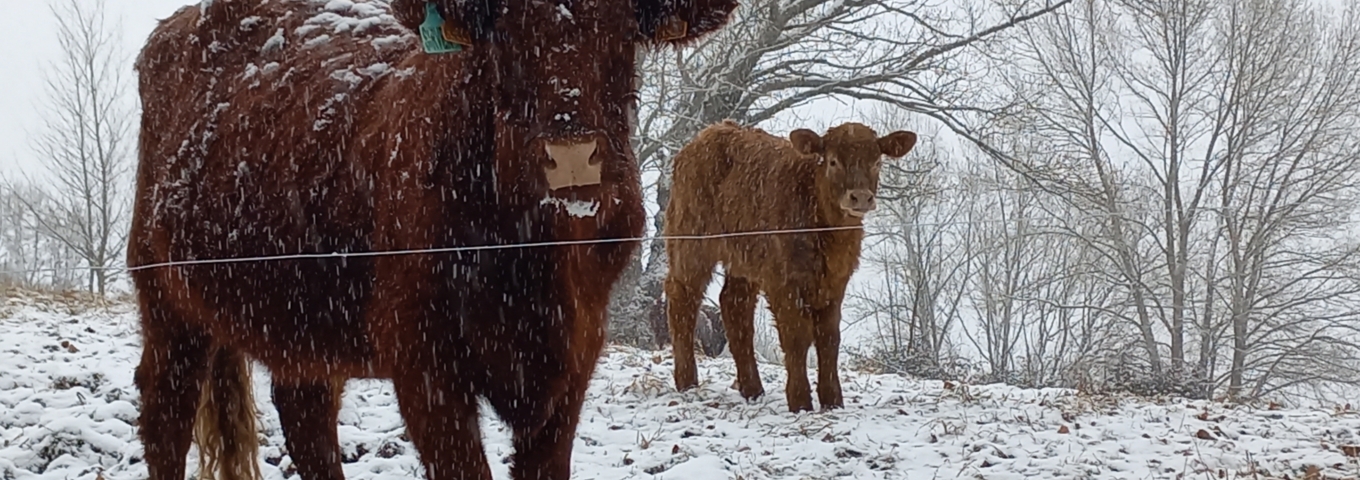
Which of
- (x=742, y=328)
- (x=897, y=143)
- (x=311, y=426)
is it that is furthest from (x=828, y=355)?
(x=311, y=426)

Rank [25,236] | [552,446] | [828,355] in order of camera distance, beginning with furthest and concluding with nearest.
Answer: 1. [25,236]
2. [828,355]
3. [552,446]

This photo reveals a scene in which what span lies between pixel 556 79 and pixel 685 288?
523cm

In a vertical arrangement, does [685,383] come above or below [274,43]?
below

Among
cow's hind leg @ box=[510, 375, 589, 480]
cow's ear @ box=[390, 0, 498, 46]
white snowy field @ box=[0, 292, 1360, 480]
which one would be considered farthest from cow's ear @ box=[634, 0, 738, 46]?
white snowy field @ box=[0, 292, 1360, 480]

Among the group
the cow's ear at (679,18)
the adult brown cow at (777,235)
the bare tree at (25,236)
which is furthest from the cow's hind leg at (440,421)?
the bare tree at (25,236)

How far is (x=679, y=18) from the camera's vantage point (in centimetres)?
285

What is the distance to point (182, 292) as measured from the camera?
140 inches

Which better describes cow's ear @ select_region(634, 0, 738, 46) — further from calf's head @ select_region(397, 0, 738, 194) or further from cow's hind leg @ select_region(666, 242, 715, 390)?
cow's hind leg @ select_region(666, 242, 715, 390)

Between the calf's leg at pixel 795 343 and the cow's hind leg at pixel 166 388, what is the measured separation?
351cm

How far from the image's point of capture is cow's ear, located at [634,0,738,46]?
278 centimetres

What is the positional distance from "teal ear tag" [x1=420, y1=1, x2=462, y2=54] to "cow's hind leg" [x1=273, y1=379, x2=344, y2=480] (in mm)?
1844

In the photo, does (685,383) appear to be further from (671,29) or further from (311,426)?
(671,29)

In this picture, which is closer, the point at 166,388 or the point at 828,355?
the point at 166,388

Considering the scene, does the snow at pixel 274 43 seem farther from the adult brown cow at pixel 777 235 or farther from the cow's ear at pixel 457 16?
the adult brown cow at pixel 777 235
